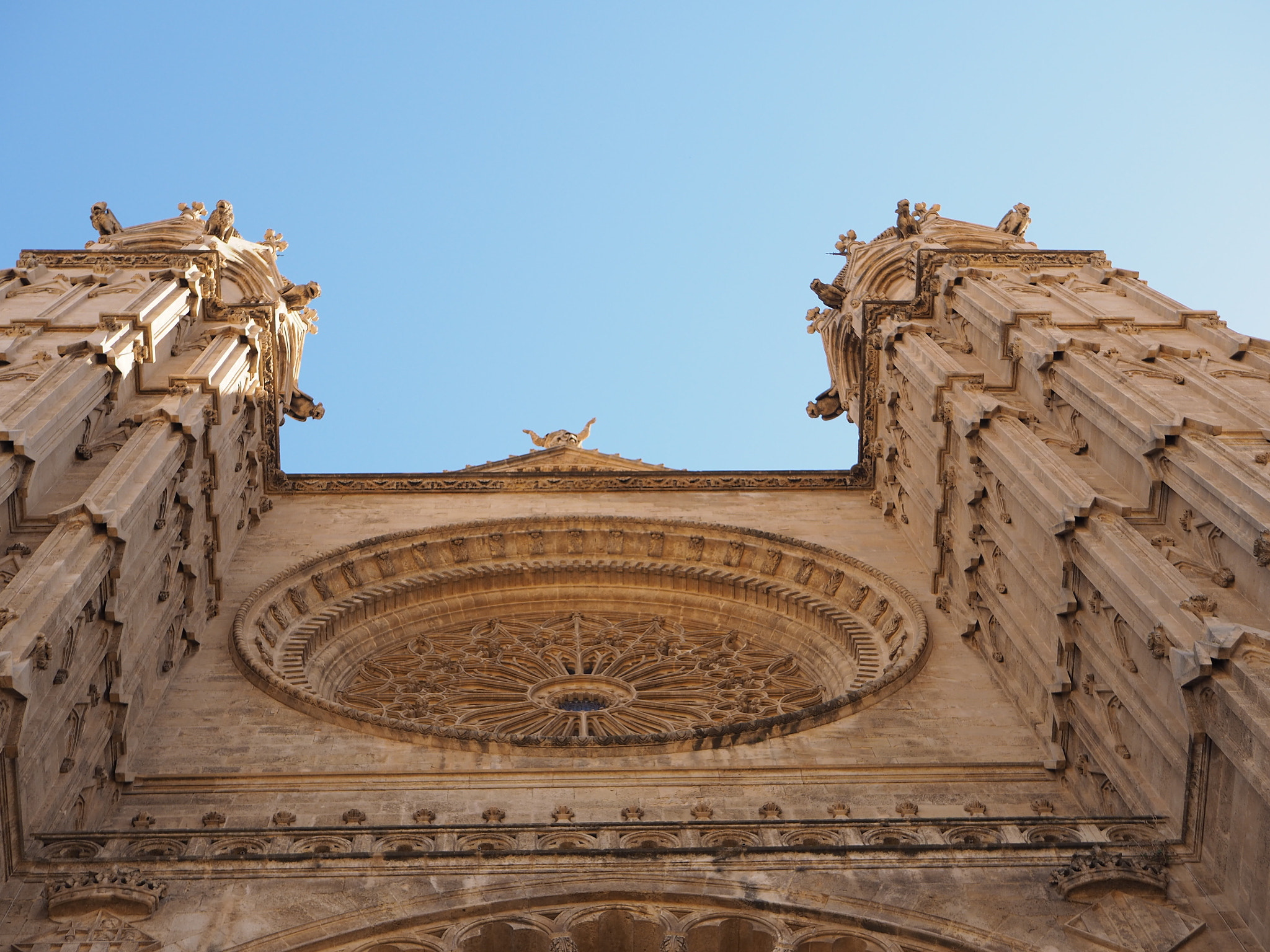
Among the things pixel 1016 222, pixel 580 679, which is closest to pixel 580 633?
pixel 580 679

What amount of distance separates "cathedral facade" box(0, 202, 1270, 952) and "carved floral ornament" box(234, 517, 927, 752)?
0.06 m

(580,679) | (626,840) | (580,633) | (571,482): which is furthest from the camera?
(571,482)

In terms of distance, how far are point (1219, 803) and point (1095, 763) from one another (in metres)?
2.67

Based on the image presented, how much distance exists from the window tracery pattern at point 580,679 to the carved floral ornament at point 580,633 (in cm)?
3

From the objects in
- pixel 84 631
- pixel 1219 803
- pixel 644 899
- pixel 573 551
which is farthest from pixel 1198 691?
pixel 573 551

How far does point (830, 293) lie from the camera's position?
29828mm

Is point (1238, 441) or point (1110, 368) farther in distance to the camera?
point (1110, 368)

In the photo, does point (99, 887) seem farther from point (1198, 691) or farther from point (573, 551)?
point (573, 551)

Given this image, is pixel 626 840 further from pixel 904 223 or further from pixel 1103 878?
pixel 904 223

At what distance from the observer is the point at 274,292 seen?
89.7ft

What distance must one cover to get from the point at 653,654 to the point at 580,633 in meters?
1.25

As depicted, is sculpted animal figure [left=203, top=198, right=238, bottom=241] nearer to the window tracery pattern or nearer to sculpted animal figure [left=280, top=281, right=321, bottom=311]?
sculpted animal figure [left=280, top=281, right=321, bottom=311]

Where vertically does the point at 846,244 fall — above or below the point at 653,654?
above

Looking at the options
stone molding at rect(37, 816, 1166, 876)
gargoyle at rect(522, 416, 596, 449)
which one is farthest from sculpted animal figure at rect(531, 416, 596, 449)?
stone molding at rect(37, 816, 1166, 876)
